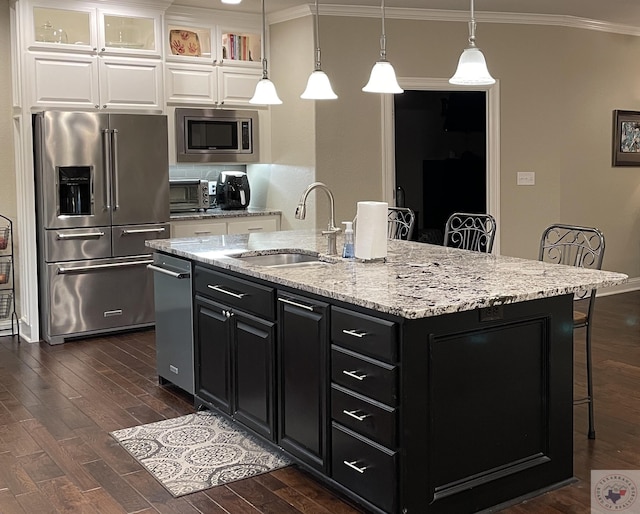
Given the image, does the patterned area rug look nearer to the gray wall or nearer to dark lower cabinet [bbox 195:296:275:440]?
dark lower cabinet [bbox 195:296:275:440]

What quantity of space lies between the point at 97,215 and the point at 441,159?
303cm

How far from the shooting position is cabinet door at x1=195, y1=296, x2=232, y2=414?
3.83 metres

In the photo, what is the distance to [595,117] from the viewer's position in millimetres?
7320

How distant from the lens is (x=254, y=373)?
357 cm

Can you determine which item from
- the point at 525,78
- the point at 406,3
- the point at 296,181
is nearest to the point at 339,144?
the point at 296,181

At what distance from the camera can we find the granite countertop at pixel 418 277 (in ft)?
9.09

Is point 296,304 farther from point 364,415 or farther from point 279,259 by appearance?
point 279,259

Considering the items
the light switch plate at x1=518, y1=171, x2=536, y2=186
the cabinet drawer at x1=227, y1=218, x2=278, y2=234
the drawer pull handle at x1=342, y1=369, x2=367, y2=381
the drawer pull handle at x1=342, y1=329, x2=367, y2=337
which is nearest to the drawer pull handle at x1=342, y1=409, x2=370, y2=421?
the drawer pull handle at x1=342, y1=369, x2=367, y2=381

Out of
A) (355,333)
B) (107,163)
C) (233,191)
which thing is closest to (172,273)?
(355,333)

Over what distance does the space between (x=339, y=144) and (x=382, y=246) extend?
2846mm

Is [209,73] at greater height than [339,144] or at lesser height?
greater

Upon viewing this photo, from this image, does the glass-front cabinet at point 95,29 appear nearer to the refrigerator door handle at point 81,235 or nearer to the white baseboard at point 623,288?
the refrigerator door handle at point 81,235

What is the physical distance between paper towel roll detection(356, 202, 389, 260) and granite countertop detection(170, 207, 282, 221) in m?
2.83

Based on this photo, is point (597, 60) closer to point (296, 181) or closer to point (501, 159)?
point (501, 159)
